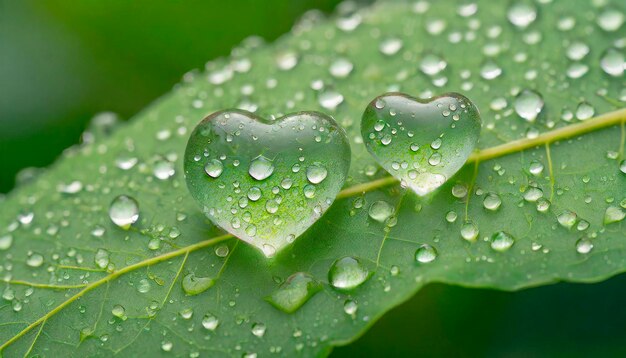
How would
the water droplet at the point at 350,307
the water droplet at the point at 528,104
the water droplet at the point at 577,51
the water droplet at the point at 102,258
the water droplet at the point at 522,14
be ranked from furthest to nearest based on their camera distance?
1. the water droplet at the point at 522,14
2. the water droplet at the point at 577,51
3. the water droplet at the point at 528,104
4. the water droplet at the point at 102,258
5. the water droplet at the point at 350,307

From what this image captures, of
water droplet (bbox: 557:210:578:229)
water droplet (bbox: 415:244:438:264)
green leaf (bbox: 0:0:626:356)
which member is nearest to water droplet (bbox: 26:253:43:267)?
green leaf (bbox: 0:0:626:356)

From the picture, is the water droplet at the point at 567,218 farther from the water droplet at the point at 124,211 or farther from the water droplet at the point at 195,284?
the water droplet at the point at 124,211

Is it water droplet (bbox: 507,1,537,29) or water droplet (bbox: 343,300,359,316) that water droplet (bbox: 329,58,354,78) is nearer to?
water droplet (bbox: 507,1,537,29)

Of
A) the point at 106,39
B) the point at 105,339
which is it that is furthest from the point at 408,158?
the point at 106,39

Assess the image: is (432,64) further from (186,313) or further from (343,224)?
(186,313)

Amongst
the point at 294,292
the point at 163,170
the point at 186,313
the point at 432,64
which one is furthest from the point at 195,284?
the point at 432,64

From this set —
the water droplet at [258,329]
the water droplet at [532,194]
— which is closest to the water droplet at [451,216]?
the water droplet at [532,194]
